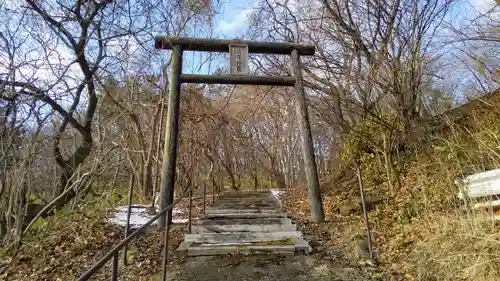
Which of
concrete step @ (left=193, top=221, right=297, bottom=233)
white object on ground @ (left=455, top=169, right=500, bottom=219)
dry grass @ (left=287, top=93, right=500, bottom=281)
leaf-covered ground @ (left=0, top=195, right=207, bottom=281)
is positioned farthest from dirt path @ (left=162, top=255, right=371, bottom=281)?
white object on ground @ (left=455, top=169, right=500, bottom=219)

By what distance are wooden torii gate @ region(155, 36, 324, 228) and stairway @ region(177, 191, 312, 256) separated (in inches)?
30.7

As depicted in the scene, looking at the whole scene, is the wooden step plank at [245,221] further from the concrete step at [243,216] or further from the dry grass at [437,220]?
the dry grass at [437,220]

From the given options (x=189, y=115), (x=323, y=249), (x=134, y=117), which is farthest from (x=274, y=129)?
(x=323, y=249)

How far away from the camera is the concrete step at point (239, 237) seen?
4.39 meters

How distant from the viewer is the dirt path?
338 cm

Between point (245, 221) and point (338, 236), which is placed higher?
point (245, 221)

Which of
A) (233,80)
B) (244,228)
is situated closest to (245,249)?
(244,228)

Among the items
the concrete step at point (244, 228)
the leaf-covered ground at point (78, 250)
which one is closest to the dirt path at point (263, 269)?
the leaf-covered ground at point (78, 250)

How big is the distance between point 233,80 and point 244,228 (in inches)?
107

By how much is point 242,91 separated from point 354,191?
753 centimetres

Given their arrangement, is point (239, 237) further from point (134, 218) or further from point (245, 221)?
point (134, 218)

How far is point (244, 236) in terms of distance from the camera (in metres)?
4.58

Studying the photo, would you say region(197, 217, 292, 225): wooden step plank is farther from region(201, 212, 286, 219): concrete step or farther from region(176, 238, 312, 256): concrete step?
region(176, 238, 312, 256): concrete step

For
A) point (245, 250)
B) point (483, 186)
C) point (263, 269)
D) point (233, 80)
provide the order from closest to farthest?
1. point (483, 186)
2. point (263, 269)
3. point (245, 250)
4. point (233, 80)
